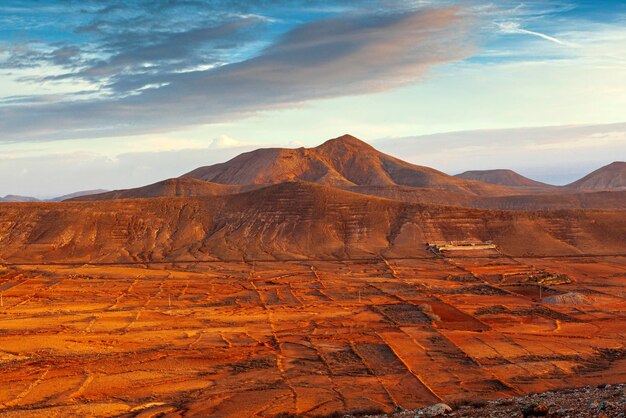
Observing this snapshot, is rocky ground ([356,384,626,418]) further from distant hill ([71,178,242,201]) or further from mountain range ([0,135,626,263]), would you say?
distant hill ([71,178,242,201])

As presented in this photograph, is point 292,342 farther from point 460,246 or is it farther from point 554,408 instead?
point 460,246

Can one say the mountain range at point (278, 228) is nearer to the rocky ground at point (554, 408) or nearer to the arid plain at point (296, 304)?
the arid plain at point (296, 304)

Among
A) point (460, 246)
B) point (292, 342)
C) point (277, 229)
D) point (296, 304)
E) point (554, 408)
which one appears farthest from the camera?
point (277, 229)

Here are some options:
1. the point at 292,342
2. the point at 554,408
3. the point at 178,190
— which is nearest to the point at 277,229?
the point at 292,342

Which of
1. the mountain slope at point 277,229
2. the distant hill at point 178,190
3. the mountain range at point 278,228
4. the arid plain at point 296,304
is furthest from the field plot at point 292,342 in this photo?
the distant hill at point 178,190

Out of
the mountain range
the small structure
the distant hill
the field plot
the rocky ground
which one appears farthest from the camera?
the distant hill

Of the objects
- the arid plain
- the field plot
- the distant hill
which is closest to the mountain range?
the arid plain
